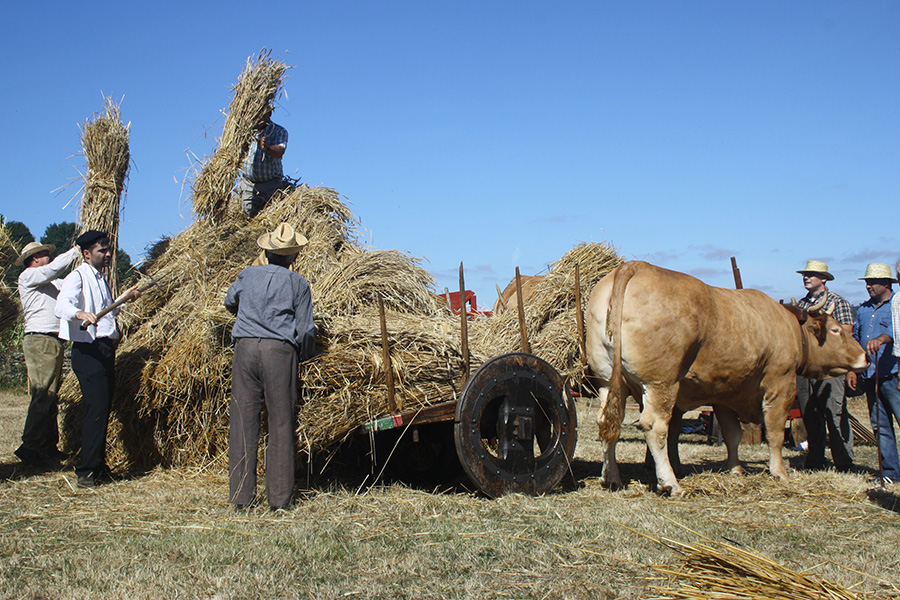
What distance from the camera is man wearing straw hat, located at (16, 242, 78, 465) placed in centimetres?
585

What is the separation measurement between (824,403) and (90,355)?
6695 mm

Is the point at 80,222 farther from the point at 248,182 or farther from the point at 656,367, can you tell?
the point at 656,367

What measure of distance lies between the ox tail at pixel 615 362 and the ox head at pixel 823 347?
7.48ft

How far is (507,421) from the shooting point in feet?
15.6

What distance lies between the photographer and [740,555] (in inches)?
120

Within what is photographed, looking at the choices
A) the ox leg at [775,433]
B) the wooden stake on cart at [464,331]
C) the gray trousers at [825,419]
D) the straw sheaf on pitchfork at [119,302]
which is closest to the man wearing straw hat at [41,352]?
the straw sheaf on pitchfork at [119,302]

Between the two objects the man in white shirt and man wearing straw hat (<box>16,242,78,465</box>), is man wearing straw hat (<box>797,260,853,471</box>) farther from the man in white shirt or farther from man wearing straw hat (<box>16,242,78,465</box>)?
man wearing straw hat (<box>16,242,78,465</box>)

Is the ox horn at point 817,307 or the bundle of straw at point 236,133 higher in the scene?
the bundle of straw at point 236,133

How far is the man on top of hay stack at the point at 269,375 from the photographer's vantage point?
4.40 m

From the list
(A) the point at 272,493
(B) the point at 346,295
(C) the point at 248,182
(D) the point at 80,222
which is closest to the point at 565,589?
(A) the point at 272,493

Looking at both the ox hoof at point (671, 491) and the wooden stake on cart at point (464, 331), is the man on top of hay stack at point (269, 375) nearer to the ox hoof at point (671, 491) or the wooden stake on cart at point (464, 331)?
the wooden stake on cart at point (464, 331)

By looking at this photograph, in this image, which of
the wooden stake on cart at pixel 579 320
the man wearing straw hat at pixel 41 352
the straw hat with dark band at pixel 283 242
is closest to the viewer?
the straw hat with dark band at pixel 283 242

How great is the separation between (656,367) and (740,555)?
7.86ft

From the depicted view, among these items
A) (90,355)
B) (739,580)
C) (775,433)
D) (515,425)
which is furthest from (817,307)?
(90,355)
